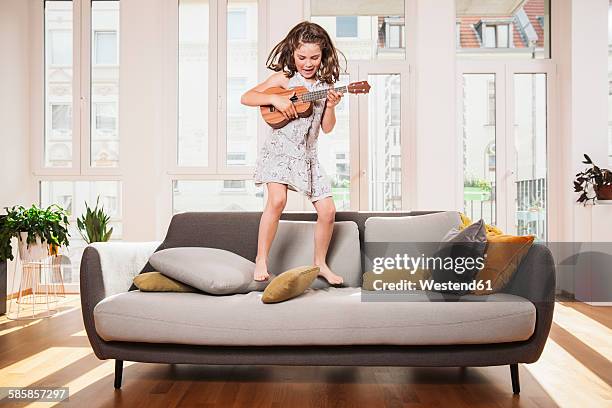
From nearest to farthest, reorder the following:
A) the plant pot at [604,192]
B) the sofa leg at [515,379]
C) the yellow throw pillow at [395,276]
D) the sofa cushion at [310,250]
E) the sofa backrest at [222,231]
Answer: the sofa leg at [515,379], the yellow throw pillow at [395,276], the sofa cushion at [310,250], the sofa backrest at [222,231], the plant pot at [604,192]

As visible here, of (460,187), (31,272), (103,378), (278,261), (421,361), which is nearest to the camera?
(421,361)

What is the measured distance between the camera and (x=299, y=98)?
2.79 m

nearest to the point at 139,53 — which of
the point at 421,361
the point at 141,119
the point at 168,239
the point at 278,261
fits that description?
the point at 141,119

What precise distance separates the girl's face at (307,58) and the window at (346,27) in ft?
8.71

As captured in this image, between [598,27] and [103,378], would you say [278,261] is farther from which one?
[598,27]

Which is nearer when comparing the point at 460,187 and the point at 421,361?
the point at 421,361

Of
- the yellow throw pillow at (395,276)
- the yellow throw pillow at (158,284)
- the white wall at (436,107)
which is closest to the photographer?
the yellow throw pillow at (158,284)

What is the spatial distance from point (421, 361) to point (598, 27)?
3.85m

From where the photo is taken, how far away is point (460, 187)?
5.29 metres

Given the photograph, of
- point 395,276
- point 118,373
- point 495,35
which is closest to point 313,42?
point 395,276

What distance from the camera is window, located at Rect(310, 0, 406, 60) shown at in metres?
5.35

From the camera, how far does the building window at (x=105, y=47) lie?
541cm

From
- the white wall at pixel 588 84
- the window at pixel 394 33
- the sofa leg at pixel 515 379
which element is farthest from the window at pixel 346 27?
the sofa leg at pixel 515 379

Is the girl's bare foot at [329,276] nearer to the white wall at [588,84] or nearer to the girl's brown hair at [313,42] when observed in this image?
the girl's brown hair at [313,42]
